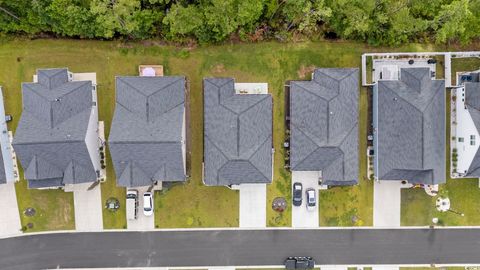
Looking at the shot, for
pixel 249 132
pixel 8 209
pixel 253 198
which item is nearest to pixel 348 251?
pixel 253 198

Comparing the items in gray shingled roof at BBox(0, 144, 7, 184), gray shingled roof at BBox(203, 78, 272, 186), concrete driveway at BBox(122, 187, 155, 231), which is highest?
gray shingled roof at BBox(203, 78, 272, 186)

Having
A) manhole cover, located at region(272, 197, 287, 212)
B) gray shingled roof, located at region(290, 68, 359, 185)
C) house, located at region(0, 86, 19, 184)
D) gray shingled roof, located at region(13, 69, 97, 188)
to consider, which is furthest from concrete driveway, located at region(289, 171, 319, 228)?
house, located at region(0, 86, 19, 184)

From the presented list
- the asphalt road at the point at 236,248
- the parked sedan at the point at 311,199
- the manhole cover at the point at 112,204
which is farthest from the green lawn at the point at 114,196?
the parked sedan at the point at 311,199

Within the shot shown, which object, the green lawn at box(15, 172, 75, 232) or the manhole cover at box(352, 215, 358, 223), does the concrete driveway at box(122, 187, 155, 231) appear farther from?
the manhole cover at box(352, 215, 358, 223)

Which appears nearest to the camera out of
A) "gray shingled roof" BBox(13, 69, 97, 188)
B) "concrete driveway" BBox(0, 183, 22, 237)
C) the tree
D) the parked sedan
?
the tree

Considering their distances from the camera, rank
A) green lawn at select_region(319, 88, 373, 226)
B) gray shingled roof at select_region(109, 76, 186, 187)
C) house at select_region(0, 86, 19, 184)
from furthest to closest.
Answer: green lawn at select_region(319, 88, 373, 226), house at select_region(0, 86, 19, 184), gray shingled roof at select_region(109, 76, 186, 187)

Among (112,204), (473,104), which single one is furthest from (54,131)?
(473,104)

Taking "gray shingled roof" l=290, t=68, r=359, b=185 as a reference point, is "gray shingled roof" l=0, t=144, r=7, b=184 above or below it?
below
